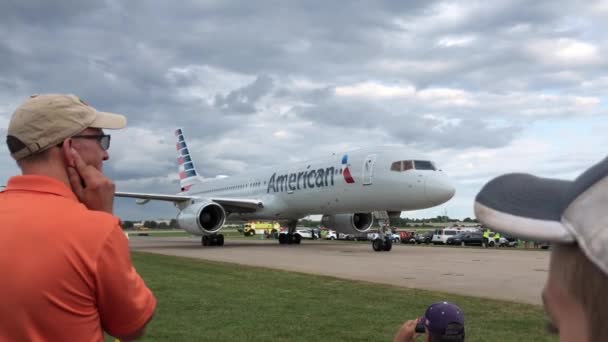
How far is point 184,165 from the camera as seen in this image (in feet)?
135

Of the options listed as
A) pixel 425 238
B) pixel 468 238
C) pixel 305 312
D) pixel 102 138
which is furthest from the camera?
pixel 425 238

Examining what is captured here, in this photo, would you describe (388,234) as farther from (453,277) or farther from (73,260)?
(73,260)

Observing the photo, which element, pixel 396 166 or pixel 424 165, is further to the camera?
pixel 396 166

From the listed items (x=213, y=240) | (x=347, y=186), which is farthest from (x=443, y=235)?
(x=347, y=186)

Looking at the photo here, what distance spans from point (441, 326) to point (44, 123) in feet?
5.26

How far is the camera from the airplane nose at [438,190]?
59.5ft

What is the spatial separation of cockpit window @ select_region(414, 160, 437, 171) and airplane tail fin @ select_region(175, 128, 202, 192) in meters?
23.2

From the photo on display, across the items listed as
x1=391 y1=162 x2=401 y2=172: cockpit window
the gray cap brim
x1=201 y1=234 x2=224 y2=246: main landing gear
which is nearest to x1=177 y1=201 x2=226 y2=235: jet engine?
x1=201 y1=234 x2=224 y2=246: main landing gear

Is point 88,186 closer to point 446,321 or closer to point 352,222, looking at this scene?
point 446,321

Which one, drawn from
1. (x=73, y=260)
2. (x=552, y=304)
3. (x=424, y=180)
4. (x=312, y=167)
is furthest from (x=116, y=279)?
(x=312, y=167)

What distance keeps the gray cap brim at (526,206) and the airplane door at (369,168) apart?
1887cm

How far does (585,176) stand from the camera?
0.80m

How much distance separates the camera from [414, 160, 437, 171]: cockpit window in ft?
61.5

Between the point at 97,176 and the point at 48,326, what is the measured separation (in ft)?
1.64
